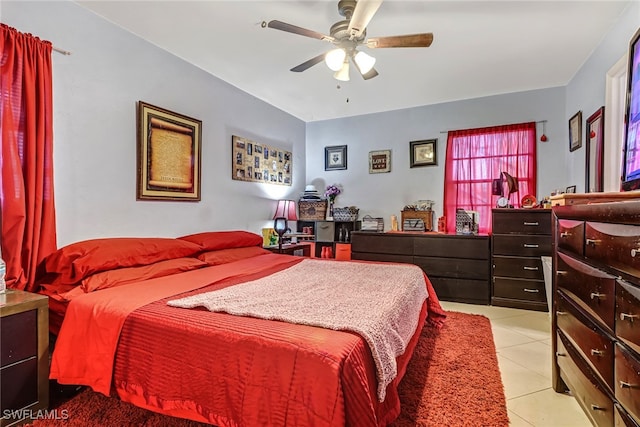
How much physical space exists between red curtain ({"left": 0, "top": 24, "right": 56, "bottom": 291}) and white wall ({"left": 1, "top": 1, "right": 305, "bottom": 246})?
13 centimetres

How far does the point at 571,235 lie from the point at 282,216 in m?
3.02

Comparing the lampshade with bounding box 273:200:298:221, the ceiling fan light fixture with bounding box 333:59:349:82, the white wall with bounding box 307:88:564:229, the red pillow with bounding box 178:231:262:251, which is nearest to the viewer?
the ceiling fan light fixture with bounding box 333:59:349:82

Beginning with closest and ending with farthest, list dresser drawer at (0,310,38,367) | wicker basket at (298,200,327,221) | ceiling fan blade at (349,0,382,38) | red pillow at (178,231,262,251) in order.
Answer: dresser drawer at (0,310,38,367) < ceiling fan blade at (349,0,382,38) < red pillow at (178,231,262,251) < wicker basket at (298,200,327,221)

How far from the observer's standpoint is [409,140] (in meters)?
4.46

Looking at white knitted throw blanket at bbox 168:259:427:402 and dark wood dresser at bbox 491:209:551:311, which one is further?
dark wood dresser at bbox 491:209:551:311

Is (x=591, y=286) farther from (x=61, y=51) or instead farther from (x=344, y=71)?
(x=61, y=51)

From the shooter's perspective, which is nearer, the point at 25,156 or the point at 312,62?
the point at 25,156

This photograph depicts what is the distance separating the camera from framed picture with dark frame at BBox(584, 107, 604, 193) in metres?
2.62

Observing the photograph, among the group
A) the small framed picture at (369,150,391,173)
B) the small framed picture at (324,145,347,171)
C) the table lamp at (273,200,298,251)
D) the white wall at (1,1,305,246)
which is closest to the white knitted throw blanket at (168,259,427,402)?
the white wall at (1,1,305,246)

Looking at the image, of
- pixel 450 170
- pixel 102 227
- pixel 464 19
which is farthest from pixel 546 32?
pixel 102 227

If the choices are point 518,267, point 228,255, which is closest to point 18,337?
point 228,255

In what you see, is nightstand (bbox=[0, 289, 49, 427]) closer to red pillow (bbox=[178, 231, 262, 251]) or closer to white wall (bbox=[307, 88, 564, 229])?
red pillow (bbox=[178, 231, 262, 251])

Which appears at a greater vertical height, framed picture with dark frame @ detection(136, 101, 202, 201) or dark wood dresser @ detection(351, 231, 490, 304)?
framed picture with dark frame @ detection(136, 101, 202, 201)

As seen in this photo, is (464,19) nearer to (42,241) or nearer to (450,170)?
(450,170)
